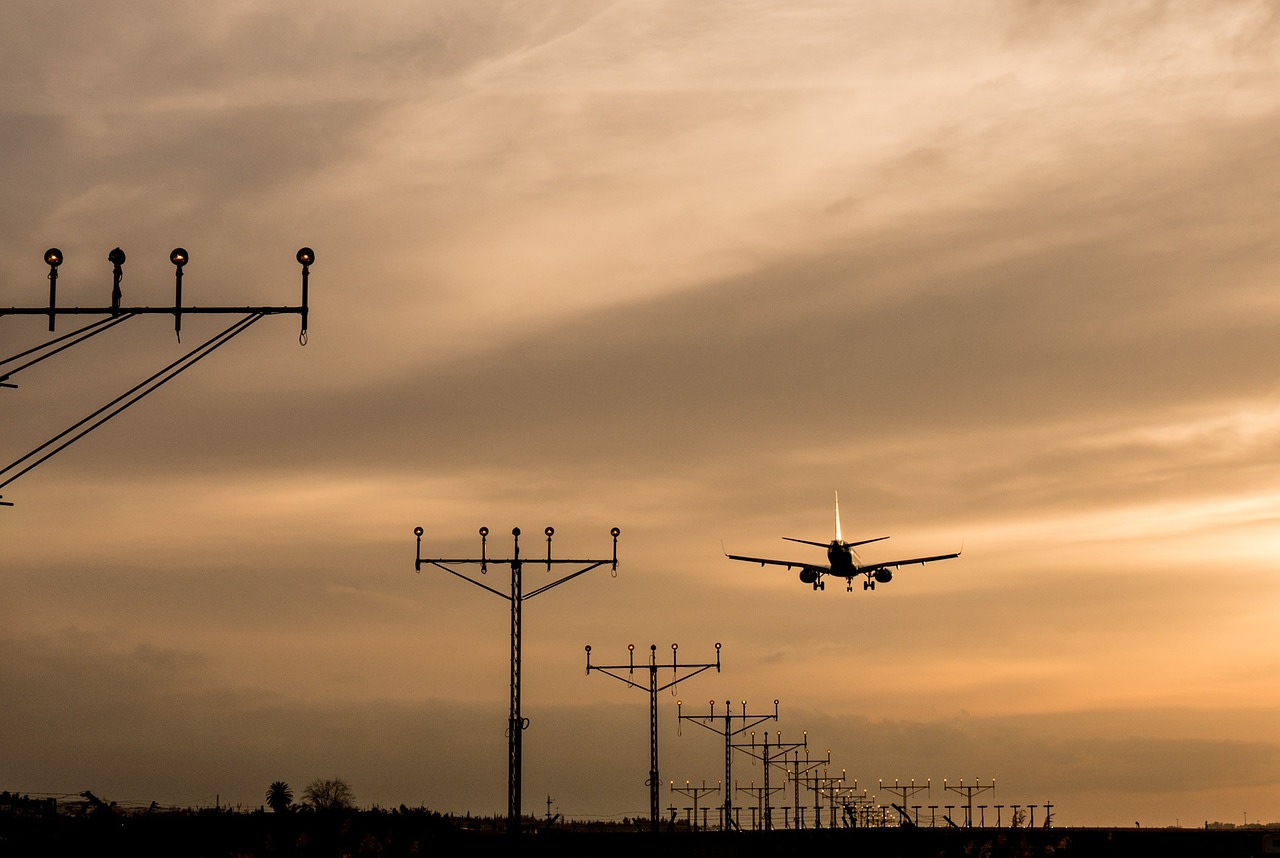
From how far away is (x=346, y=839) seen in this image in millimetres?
61750

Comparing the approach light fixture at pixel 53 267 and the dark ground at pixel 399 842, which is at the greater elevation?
the approach light fixture at pixel 53 267

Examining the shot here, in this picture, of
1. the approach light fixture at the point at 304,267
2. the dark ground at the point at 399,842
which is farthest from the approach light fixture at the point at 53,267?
the dark ground at the point at 399,842

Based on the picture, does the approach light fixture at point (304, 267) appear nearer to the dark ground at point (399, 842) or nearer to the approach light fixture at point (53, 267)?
the approach light fixture at point (53, 267)

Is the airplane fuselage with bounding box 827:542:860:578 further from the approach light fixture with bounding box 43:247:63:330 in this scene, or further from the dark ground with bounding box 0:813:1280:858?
the approach light fixture with bounding box 43:247:63:330

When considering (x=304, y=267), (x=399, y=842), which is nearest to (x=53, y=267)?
(x=304, y=267)

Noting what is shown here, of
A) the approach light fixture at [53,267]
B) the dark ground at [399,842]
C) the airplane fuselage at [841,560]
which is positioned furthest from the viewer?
the airplane fuselage at [841,560]

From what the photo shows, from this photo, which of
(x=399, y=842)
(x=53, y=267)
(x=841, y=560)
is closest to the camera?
(x=53, y=267)

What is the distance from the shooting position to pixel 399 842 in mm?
61500

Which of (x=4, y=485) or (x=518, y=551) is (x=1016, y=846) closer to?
(x=518, y=551)

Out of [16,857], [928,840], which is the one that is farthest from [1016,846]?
[16,857]

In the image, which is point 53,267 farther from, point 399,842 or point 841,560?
point 841,560

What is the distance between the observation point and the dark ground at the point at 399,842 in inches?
2319

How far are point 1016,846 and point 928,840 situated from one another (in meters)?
4.83

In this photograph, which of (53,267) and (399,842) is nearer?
(53,267)
